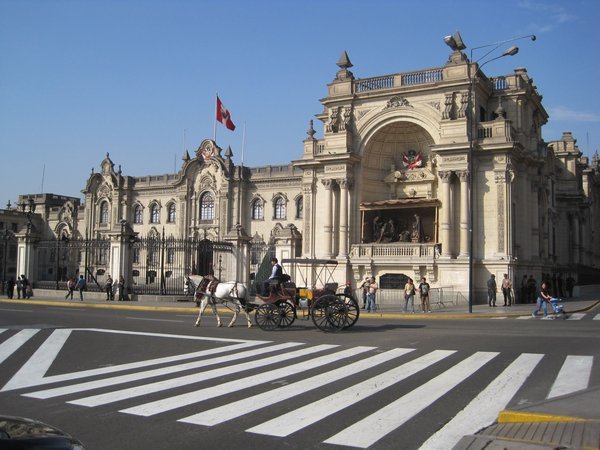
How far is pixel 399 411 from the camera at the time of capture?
7359 mm

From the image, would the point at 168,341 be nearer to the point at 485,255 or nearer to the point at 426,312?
the point at 426,312

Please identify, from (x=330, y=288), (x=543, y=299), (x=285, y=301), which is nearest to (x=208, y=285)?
(x=285, y=301)

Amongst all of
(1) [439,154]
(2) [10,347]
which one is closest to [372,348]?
(2) [10,347]

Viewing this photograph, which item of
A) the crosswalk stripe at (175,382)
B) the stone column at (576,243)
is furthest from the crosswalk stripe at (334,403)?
the stone column at (576,243)

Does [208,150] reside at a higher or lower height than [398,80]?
higher

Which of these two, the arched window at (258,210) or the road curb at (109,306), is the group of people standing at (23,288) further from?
the arched window at (258,210)

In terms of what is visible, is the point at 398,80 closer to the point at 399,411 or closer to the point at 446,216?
the point at 446,216

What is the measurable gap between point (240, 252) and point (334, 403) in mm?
24050

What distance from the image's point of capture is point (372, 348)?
13.0m

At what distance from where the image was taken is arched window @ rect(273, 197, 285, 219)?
5544cm

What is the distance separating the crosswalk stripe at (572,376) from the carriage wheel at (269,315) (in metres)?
8.22

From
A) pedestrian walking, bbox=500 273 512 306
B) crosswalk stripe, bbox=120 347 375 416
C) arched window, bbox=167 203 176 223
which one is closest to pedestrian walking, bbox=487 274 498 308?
pedestrian walking, bbox=500 273 512 306

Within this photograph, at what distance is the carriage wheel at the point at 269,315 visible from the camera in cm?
1691

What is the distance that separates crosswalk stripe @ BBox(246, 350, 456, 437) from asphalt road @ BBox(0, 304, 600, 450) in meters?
0.02
